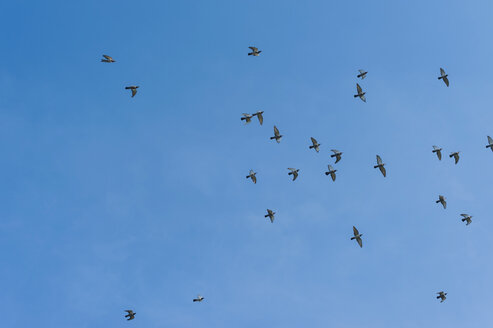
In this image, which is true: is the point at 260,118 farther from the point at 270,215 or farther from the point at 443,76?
the point at 443,76

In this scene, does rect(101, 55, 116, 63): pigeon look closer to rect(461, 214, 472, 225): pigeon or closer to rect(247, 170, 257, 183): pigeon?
rect(247, 170, 257, 183): pigeon

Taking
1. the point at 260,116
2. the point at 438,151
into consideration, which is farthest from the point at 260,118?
the point at 438,151

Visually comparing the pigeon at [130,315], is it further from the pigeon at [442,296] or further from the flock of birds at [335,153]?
the pigeon at [442,296]

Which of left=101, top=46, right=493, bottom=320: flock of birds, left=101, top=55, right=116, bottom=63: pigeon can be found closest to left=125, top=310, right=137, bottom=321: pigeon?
left=101, top=46, right=493, bottom=320: flock of birds

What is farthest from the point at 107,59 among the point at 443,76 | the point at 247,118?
the point at 443,76

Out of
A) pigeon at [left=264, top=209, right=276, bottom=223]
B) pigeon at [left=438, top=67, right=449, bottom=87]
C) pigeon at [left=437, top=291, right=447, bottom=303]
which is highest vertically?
pigeon at [left=438, top=67, right=449, bottom=87]

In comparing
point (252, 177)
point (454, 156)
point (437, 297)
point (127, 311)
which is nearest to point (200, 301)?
point (127, 311)

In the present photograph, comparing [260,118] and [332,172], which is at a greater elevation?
[260,118]

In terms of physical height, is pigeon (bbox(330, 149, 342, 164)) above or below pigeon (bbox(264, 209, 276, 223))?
above

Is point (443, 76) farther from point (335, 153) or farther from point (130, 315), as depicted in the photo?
point (130, 315)

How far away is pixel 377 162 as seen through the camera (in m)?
122

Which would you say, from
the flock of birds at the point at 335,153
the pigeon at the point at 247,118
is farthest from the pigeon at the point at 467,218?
the pigeon at the point at 247,118

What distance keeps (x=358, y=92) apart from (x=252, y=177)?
21608mm

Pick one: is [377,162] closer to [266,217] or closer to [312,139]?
[312,139]
